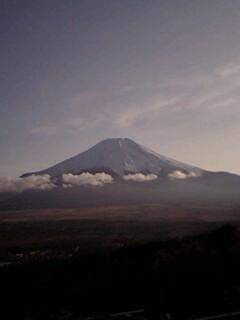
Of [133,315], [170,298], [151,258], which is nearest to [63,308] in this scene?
[133,315]

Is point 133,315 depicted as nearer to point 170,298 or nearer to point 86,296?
point 170,298

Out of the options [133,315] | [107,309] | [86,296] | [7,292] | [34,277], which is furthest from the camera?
[34,277]

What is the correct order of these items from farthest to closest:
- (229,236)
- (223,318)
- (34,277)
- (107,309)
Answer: (229,236)
(34,277)
(107,309)
(223,318)

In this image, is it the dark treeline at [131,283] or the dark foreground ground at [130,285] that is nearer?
the dark foreground ground at [130,285]

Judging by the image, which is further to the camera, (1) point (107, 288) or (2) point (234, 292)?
(1) point (107, 288)

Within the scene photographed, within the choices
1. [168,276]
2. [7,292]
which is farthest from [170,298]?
[7,292]

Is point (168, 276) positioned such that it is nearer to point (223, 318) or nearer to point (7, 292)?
point (223, 318)

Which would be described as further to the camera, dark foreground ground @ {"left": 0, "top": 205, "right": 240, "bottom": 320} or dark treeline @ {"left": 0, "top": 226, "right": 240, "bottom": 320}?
dark treeline @ {"left": 0, "top": 226, "right": 240, "bottom": 320}
